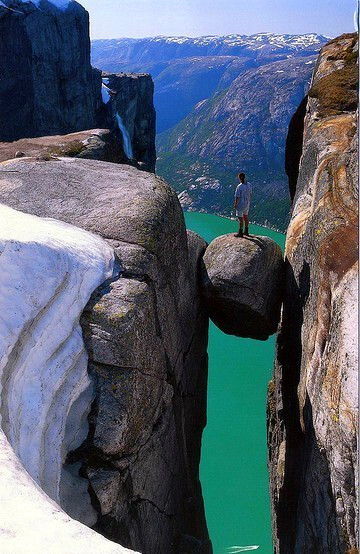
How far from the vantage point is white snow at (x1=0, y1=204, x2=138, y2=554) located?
296 inches

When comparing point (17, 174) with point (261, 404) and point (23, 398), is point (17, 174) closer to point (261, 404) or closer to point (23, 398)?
point (23, 398)

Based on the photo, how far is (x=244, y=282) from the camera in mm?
14812

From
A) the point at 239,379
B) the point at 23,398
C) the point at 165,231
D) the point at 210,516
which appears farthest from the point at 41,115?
the point at 23,398

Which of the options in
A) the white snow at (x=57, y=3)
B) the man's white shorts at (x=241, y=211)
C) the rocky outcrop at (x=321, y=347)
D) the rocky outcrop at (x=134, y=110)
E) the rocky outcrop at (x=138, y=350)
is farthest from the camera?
the rocky outcrop at (x=134, y=110)

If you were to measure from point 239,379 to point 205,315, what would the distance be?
26.9 meters

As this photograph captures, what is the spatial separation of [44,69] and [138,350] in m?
44.0

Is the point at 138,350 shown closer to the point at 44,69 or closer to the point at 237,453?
the point at 237,453

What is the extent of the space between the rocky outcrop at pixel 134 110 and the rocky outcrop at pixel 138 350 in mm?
43944

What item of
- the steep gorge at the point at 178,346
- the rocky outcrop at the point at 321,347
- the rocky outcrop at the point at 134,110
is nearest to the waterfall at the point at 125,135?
the rocky outcrop at the point at 134,110

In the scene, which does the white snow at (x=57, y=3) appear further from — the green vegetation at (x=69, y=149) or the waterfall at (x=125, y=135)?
the green vegetation at (x=69, y=149)

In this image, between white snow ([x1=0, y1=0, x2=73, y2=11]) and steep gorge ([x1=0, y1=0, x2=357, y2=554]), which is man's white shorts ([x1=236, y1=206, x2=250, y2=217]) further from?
white snow ([x1=0, y1=0, x2=73, y2=11])

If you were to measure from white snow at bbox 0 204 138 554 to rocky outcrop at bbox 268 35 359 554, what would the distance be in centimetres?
379

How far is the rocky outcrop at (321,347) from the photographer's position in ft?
26.3

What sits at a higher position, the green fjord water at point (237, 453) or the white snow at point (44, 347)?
the white snow at point (44, 347)
